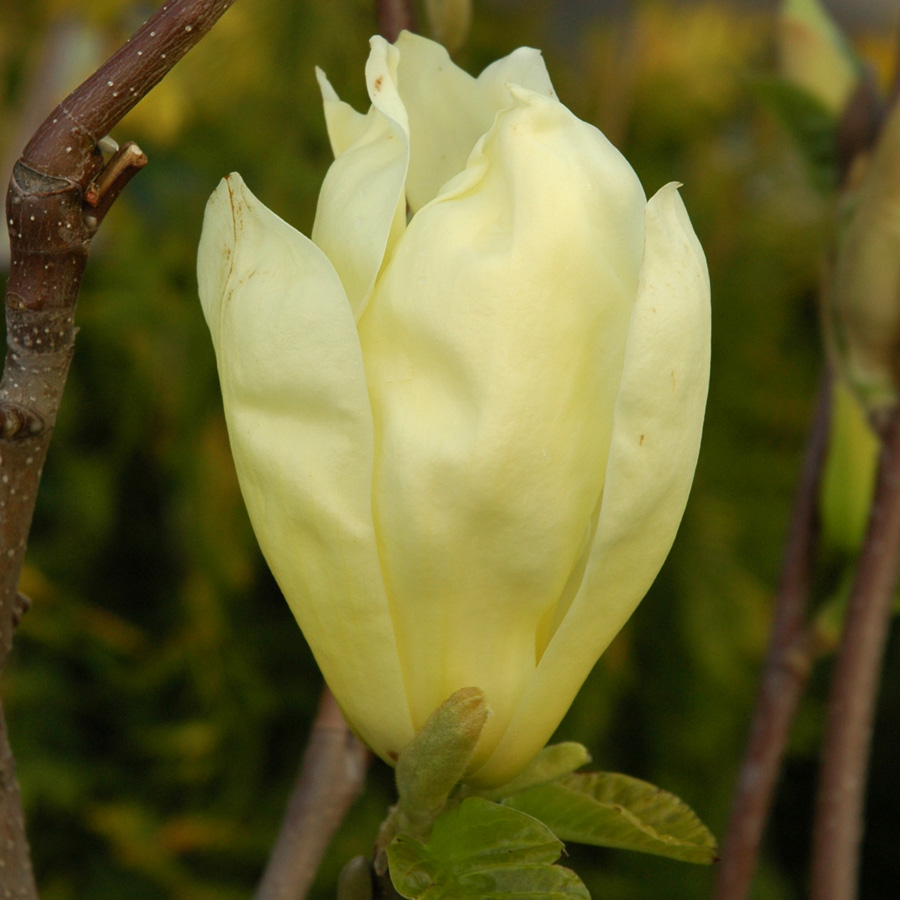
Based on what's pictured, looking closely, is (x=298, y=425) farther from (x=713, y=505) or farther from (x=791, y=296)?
(x=791, y=296)

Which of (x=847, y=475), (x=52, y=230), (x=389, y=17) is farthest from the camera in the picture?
(x=847, y=475)

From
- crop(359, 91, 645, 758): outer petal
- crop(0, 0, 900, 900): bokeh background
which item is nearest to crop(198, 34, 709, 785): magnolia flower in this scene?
crop(359, 91, 645, 758): outer petal

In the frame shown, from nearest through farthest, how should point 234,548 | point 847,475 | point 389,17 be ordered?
point 389,17 < point 847,475 < point 234,548

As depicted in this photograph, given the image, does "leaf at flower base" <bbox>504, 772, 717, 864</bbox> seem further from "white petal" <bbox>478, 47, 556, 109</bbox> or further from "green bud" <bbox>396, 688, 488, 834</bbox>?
"white petal" <bbox>478, 47, 556, 109</bbox>

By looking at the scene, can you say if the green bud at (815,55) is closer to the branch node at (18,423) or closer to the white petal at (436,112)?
the white petal at (436,112)

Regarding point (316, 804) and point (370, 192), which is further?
point (316, 804)

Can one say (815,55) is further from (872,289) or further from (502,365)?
(502,365)

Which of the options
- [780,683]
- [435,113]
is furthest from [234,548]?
[435,113]

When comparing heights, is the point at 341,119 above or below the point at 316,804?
above
